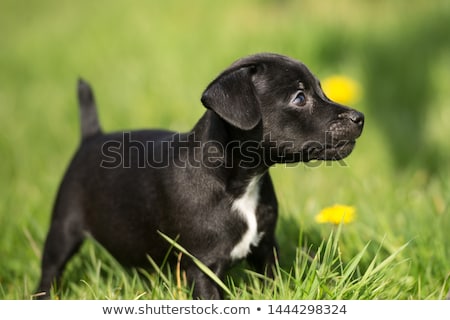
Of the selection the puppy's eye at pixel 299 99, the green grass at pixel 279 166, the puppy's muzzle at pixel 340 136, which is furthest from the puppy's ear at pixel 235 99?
the green grass at pixel 279 166

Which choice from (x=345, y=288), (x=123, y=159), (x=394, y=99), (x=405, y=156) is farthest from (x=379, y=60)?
(x=345, y=288)

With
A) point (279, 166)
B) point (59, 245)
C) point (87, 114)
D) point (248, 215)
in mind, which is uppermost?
point (87, 114)

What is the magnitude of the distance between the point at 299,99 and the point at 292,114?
0.09 m

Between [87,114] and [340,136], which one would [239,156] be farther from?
[87,114]

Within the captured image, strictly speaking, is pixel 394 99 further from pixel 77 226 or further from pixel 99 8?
pixel 99 8

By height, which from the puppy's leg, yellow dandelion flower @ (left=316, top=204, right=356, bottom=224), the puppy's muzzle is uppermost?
the puppy's muzzle

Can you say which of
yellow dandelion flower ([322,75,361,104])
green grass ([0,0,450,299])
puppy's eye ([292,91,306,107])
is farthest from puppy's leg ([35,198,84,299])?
yellow dandelion flower ([322,75,361,104])

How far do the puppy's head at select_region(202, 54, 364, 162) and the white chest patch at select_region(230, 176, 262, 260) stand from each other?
0.20 meters

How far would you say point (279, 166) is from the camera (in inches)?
227

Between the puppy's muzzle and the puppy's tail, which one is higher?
the puppy's muzzle

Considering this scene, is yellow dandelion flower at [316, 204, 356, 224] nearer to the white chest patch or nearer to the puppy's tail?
the white chest patch

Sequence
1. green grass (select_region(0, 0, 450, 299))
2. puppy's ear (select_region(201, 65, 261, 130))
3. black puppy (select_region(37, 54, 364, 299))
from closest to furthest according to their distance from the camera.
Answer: puppy's ear (select_region(201, 65, 261, 130)) → black puppy (select_region(37, 54, 364, 299)) → green grass (select_region(0, 0, 450, 299))

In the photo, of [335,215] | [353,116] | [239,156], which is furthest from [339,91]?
[239,156]

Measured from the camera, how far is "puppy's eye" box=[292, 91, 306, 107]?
11.2 feet
